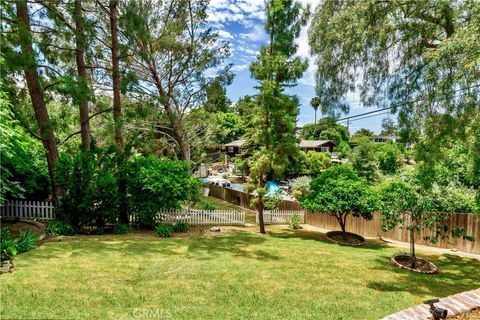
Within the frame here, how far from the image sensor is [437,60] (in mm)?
6043

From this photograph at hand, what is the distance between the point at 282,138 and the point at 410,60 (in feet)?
16.4

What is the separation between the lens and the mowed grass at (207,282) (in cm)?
446

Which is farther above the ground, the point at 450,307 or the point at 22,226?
the point at 22,226

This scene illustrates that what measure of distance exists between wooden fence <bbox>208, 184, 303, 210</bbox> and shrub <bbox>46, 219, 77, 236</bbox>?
1055 centimetres

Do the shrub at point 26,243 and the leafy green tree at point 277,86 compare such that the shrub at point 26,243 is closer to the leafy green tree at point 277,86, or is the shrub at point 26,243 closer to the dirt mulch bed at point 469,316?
the leafy green tree at point 277,86

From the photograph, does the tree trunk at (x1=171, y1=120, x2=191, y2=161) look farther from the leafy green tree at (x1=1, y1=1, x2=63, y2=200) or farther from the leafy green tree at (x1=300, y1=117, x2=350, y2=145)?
the leafy green tree at (x1=300, y1=117, x2=350, y2=145)

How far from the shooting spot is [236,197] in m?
21.8

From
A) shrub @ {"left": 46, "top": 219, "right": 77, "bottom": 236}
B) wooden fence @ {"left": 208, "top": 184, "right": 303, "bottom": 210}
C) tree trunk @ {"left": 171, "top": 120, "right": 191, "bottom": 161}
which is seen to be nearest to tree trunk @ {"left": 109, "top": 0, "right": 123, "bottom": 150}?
shrub @ {"left": 46, "top": 219, "right": 77, "bottom": 236}

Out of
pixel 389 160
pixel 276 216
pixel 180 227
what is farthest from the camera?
pixel 389 160

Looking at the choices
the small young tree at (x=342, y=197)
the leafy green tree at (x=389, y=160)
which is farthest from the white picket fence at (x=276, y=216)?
the leafy green tree at (x=389, y=160)

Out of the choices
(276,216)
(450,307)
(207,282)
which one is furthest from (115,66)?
(450,307)

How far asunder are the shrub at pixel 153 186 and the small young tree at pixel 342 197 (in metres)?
4.92

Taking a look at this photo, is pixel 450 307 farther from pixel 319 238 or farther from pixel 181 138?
pixel 181 138

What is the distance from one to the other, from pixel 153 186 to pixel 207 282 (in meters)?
5.33
